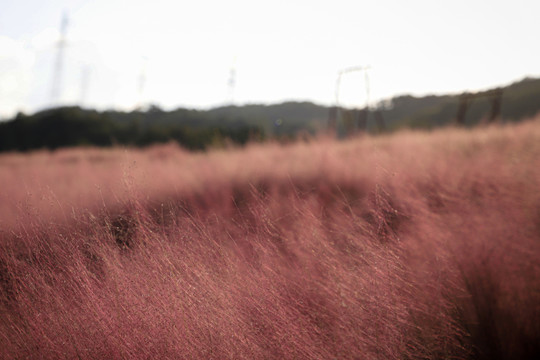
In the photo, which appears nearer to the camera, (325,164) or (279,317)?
(279,317)

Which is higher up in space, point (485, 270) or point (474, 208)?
point (474, 208)

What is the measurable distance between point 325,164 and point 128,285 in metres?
4.96

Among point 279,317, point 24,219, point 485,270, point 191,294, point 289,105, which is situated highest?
point 289,105

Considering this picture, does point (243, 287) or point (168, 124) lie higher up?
point (168, 124)

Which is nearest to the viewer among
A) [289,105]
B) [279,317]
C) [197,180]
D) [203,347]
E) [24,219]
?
[203,347]

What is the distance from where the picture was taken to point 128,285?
1.89 m

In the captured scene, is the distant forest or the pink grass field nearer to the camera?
the pink grass field

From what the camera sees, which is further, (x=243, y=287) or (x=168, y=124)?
(x=168, y=124)

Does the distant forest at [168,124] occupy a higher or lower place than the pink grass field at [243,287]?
higher

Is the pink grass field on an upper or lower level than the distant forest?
lower

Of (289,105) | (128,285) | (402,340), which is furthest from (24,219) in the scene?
(289,105)

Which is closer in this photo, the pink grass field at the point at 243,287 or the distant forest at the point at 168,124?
the pink grass field at the point at 243,287

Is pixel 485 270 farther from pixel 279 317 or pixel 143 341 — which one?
pixel 143 341

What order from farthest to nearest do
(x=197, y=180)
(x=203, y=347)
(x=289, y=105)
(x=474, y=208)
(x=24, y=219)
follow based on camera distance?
(x=289, y=105), (x=197, y=180), (x=474, y=208), (x=24, y=219), (x=203, y=347)
